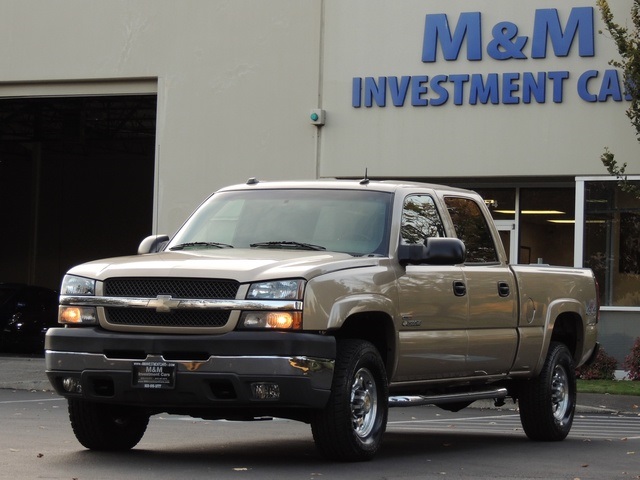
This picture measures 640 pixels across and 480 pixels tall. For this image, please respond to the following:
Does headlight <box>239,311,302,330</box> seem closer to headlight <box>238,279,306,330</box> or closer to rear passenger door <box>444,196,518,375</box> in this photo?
headlight <box>238,279,306,330</box>

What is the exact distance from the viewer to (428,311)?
10.2 meters

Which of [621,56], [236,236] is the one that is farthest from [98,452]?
[621,56]

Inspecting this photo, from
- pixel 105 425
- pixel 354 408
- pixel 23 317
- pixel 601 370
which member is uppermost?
pixel 354 408

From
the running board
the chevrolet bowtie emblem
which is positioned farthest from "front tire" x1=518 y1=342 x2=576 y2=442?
the chevrolet bowtie emblem

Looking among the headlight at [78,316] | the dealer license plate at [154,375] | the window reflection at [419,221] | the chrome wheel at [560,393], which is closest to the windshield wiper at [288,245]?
the window reflection at [419,221]

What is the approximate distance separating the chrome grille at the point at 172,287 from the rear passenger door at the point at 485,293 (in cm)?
248

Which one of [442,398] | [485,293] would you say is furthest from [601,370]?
[442,398]

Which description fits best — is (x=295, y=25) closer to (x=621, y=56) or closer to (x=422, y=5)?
(x=422, y=5)

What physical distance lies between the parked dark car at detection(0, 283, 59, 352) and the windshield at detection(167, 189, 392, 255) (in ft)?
67.7

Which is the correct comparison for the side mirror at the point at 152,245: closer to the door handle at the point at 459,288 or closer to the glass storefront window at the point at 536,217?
the door handle at the point at 459,288

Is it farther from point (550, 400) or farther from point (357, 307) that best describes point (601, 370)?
point (357, 307)

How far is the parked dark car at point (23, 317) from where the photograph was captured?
30966mm

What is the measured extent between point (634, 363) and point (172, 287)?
45.5 ft

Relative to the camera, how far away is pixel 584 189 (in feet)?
75.1
